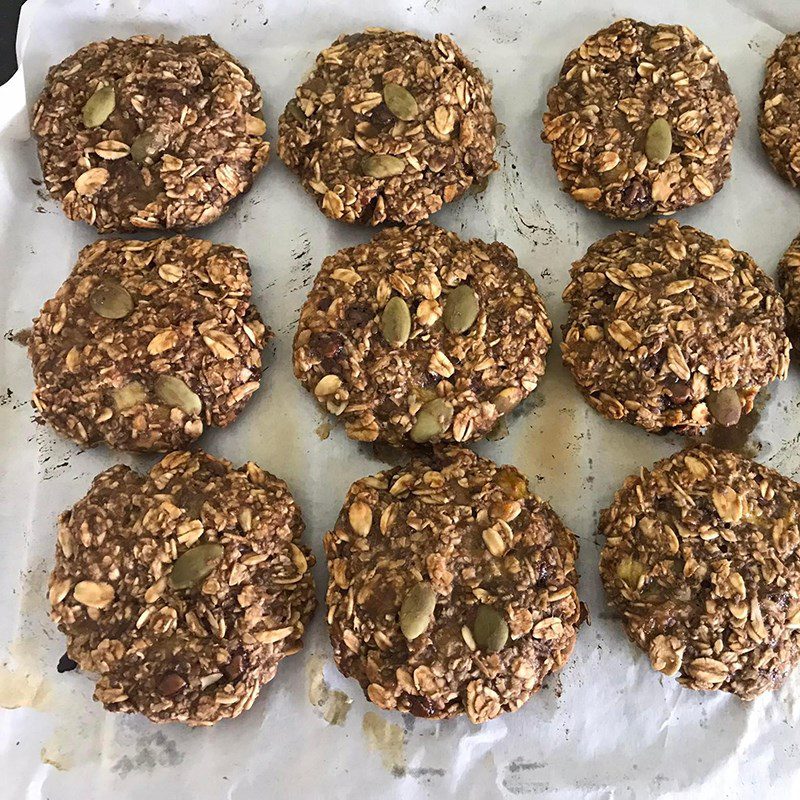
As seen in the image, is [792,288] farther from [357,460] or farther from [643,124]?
[357,460]

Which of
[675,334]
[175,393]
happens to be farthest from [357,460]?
[675,334]

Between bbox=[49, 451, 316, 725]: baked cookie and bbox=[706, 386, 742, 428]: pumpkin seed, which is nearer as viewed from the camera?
bbox=[49, 451, 316, 725]: baked cookie

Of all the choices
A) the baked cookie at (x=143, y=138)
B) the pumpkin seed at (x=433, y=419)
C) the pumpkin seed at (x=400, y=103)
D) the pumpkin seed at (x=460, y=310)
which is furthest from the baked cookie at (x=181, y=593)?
the pumpkin seed at (x=400, y=103)

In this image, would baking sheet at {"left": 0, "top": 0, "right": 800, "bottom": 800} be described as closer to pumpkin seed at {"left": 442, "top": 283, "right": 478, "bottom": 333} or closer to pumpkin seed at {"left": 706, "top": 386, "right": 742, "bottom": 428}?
pumpkin seed at {"left": 706, "top": 386, "right": 742, "bottom": 428}

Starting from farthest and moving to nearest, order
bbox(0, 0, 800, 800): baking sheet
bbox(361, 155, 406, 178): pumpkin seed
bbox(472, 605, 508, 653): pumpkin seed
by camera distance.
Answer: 1. bbox(361, 155, 406, 178): pumpkin seed
2. bbox(0, 0, 800, 800): baking sheet
3. bbox(472, 605, 508, 653): pumpkin seed

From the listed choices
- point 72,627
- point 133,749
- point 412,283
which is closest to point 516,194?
point 412,283

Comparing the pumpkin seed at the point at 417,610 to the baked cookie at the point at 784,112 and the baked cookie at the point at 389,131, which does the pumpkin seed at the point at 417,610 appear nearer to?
the baked cookie at the point at 389,131

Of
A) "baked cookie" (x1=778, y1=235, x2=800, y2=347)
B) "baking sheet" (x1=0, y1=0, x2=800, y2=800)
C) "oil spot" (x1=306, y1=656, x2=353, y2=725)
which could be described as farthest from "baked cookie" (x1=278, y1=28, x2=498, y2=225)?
"oil spot" (x1=306, y1=656, x2=353, y2=725)
